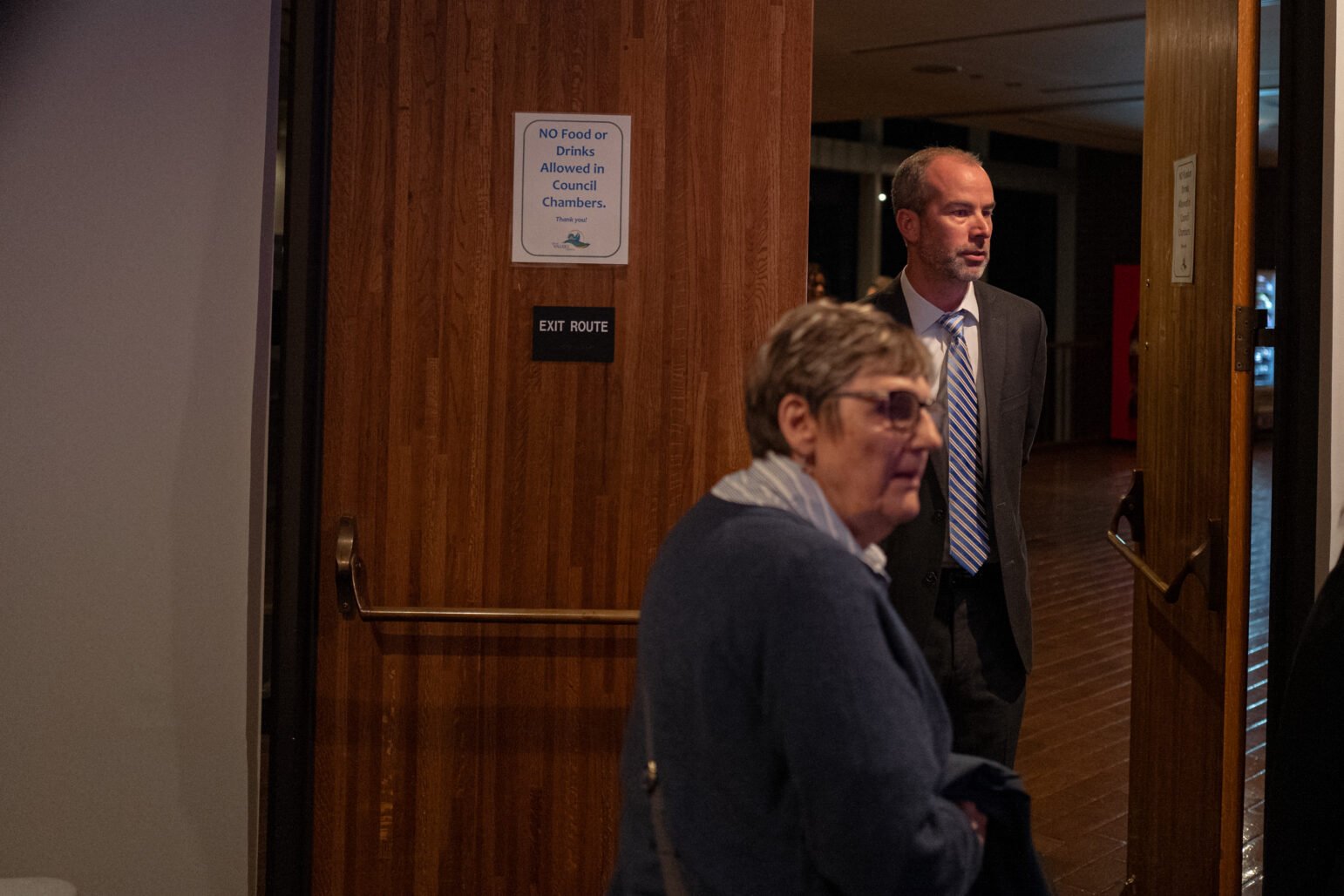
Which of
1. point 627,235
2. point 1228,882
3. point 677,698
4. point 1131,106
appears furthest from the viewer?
point 1131,106

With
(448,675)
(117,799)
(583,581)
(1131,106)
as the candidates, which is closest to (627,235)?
(583,581)

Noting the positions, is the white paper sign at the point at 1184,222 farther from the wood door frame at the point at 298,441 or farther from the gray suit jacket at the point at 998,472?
the wood door frame at the point at 298,441

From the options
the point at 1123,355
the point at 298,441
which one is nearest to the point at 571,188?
the point at 298,441

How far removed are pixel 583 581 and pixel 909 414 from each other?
147cm

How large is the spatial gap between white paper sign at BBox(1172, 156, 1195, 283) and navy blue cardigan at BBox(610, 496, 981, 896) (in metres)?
1.81

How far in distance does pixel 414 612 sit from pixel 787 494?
1534 millimetres

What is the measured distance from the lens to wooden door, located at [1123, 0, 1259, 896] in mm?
2637

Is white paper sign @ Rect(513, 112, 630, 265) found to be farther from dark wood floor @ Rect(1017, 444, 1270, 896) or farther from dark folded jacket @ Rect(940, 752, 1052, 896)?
dark wood floor @ Rect(1017, 444, 1270, 896)

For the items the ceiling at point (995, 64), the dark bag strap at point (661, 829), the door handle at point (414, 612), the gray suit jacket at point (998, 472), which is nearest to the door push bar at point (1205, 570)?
the gray suit jacket at point (998, 472)

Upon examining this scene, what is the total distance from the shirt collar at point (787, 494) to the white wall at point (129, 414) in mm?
1594

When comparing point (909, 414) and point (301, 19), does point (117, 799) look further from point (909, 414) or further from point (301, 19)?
point (909, 414)

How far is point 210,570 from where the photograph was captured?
2.83 meters

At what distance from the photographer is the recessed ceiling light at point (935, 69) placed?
38.1ft

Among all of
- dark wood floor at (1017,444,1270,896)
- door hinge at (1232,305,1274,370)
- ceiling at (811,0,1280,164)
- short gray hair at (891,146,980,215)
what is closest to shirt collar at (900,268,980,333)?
short gray hair at (891,146,980,215)
